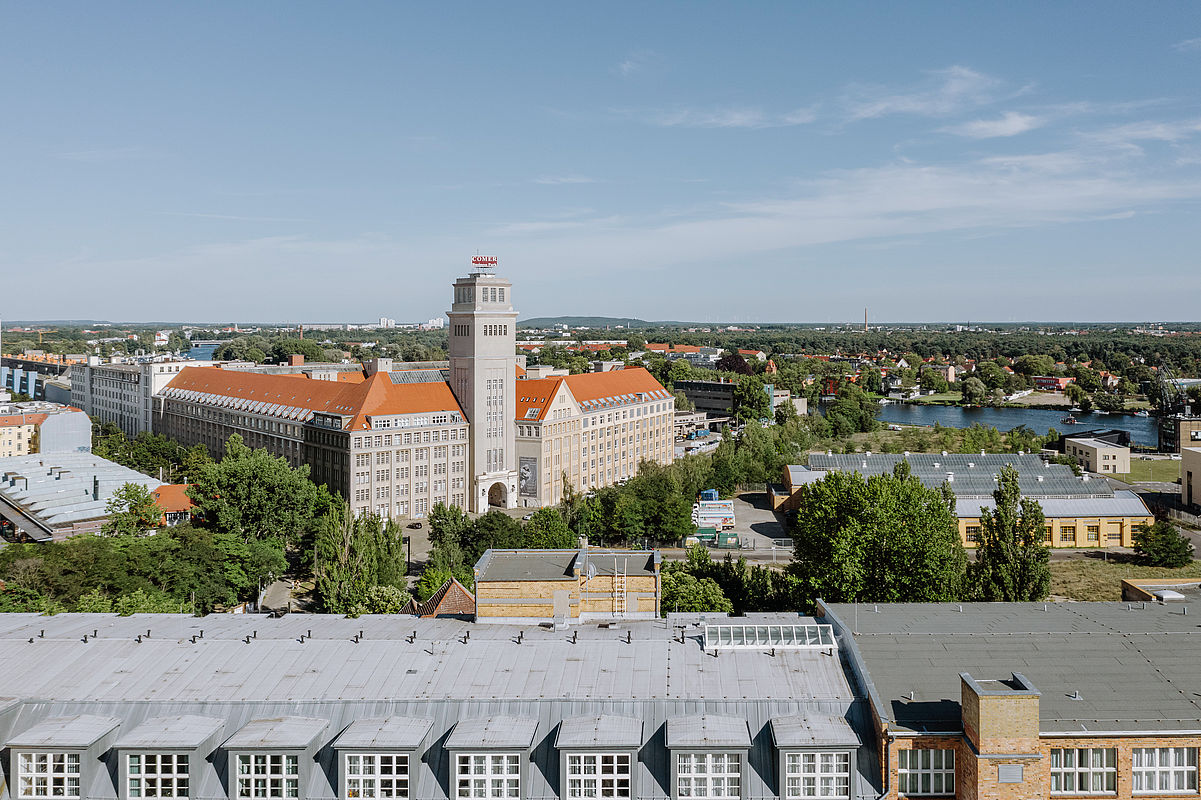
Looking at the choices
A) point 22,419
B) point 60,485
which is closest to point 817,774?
point 60,485

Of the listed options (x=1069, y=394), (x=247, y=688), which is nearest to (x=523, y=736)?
(x=247, y=688)

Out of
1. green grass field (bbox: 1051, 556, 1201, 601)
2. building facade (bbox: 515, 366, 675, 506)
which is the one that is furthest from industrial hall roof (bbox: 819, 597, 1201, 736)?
Answer: building facade (bbox: 515, 366, 675, 506)

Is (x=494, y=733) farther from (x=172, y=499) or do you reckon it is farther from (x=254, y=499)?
(x=172, y=499)

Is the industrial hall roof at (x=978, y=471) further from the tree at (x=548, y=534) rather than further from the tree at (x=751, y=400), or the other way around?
the tree at (x=751, y=400)

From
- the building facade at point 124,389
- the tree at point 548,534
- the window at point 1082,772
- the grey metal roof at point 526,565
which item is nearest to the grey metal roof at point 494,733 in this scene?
the window at point 1082,772

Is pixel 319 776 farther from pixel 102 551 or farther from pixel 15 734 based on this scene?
pixel 102 551

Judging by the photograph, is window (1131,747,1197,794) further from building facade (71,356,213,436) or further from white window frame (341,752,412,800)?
building facade (71,356,213,436)
